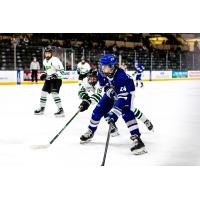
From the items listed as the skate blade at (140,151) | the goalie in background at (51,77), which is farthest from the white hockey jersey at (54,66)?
the skate blade at (140,151)

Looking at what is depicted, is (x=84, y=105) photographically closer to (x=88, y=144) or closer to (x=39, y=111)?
(x=88, y=144)

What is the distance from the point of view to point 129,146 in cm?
289

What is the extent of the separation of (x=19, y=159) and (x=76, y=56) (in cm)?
207

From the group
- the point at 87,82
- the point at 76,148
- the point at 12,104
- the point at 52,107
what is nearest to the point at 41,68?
the point at 52,107

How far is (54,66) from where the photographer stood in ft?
14.4

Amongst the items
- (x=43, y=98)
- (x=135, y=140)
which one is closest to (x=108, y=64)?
(x=135, y=140)

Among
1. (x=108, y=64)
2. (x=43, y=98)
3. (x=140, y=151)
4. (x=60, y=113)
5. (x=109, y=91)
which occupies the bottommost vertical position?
(x=140, y=151)

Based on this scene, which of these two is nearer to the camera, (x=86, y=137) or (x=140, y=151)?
(x=140, y=151)

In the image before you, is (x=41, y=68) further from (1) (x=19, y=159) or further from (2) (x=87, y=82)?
(1) (x=19, y=159)

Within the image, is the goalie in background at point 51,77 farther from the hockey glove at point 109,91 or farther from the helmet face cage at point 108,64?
the helmet face cage at point 108,64

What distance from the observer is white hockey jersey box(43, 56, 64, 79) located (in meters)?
4.37

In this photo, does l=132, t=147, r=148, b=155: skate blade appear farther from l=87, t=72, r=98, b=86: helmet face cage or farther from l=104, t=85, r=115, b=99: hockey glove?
l=87, t=72, r=98, b=86: helmet face cage

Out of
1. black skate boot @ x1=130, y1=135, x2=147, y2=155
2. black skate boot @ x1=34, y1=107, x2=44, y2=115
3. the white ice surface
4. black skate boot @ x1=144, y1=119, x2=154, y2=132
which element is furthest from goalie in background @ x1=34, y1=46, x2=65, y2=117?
black skate boot @ x1=130, y1=135, x2=147, y2=155

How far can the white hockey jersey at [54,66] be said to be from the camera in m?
4.37
